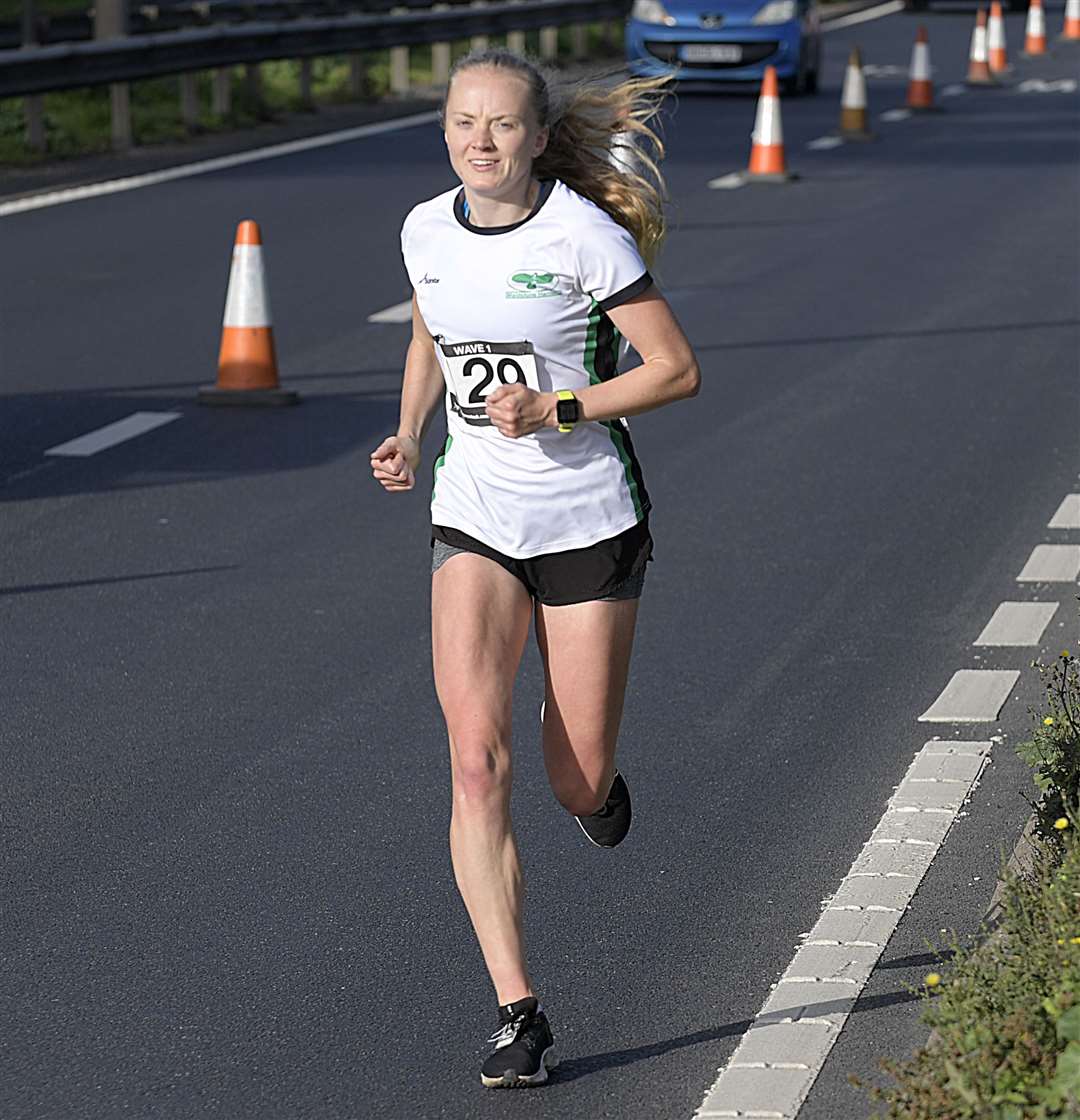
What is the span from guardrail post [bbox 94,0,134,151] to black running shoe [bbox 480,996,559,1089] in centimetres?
1774

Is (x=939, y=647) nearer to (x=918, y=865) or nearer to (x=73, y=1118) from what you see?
(x=918, y=865)

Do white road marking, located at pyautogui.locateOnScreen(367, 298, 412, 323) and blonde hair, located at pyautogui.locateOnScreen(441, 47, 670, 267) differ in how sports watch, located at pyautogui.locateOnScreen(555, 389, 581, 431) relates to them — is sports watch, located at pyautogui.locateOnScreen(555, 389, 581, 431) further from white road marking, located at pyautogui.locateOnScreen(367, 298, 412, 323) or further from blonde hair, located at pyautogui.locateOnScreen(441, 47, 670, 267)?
white road marking, located at pyautogui.locateOnScreen(367, 298, 412, 323)

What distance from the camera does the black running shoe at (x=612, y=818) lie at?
5.07 m

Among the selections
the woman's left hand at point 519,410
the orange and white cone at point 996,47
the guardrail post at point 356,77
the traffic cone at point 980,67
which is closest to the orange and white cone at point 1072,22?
the orange and white cone at point 996,47

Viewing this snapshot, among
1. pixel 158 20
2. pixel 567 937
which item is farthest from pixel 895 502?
pixel 158 20

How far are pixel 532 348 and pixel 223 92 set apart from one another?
2072 cm

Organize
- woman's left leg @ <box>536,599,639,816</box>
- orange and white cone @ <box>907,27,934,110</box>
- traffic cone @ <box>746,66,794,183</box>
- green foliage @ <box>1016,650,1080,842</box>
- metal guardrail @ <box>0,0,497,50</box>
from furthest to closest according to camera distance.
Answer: orange and white cone @ <box>907,27,934,110</box>, metal guardrail @ <box>0,0,497,50</box>, traffic cone @ <box>746,66,794,183</box>, green foliage @ <box>1016,650,1080,842</box>, woman's left leg @ <box>536,599,639,816</box>

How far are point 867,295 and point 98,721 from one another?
9011mm

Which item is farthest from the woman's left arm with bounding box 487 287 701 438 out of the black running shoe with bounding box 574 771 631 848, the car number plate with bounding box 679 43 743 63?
the car number plate with bounding box 679 43 743 63

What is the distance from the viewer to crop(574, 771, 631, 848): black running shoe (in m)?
5.07

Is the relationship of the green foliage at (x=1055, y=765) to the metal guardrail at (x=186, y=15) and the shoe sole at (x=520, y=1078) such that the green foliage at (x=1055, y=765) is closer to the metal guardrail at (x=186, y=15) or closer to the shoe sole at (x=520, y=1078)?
→ the shoe sole at (x=520, y=1078)

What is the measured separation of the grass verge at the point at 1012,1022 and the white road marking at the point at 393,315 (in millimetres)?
9314

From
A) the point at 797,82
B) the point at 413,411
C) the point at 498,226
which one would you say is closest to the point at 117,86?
the point at 797,82

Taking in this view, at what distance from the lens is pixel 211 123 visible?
24453 mm
